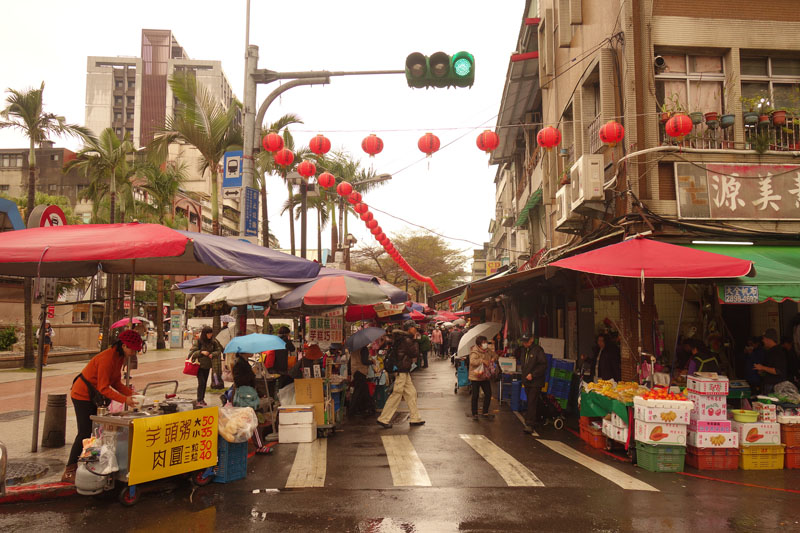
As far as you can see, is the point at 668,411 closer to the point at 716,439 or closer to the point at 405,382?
the point at 716,439

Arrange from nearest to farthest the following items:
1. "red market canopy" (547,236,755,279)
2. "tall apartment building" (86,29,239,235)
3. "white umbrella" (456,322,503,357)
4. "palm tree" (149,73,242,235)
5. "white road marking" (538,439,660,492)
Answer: "white road marking" (538,439,660,492) < "red market canopy" (547,236,755,279) < "white umbrella" (456,322,503,357) < "palm tree" (149,73,242,235) < "tall apartment building" (86,29,239,235)

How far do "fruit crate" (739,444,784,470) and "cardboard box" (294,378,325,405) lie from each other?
6898 mm

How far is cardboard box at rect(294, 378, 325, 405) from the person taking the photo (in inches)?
421

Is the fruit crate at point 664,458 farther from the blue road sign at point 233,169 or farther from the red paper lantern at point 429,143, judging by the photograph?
the blue road sign at point 233,169

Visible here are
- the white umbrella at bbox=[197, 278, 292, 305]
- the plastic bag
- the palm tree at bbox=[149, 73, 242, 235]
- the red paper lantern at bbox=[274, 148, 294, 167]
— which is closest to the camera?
the plastic bag

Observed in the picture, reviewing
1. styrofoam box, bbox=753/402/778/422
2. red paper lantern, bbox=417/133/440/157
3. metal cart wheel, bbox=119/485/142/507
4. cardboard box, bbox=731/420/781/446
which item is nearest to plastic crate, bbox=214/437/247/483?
metal cart wheel, bbox=119/485/142/507

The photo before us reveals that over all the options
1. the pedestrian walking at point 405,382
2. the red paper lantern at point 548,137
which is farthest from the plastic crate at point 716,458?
the red paper lantern at point 548,137

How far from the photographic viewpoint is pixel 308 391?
10.8 metres

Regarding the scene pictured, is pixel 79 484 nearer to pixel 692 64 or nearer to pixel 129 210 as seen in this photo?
pixel 692 64

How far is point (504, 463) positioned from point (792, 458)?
4363mm

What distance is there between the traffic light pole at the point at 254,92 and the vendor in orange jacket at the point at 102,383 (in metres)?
4.48

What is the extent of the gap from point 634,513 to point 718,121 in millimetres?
8743

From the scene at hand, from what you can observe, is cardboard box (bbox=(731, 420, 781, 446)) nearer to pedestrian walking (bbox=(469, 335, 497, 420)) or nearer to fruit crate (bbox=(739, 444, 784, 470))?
fruit crate (bbox=(739, 444, 784, 470))

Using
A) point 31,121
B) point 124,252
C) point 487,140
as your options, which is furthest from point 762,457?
point 31,121
